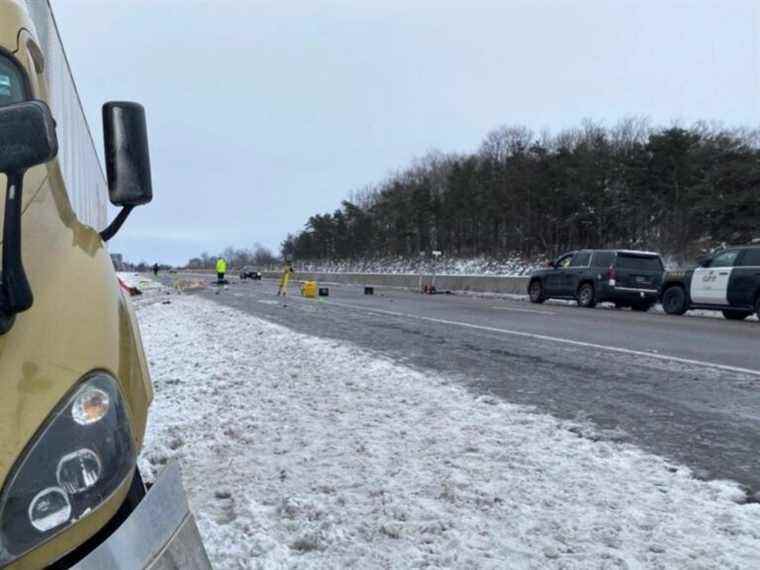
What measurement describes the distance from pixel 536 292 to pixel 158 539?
2419cm

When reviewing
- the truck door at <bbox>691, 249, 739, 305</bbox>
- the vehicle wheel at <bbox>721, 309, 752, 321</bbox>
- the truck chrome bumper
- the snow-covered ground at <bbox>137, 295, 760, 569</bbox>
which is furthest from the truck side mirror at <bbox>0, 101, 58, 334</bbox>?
the vehicle wheel at <bbox>721, 309, 752, 321</bbox>

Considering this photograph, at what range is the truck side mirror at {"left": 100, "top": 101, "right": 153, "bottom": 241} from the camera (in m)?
2.76

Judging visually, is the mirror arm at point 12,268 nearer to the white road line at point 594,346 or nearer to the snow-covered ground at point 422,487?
the snow-covered ground at point 422,487

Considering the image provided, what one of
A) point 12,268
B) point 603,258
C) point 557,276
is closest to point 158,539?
point 12,268


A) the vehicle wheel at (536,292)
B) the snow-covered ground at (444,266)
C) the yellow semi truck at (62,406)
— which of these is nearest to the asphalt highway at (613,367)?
the yellow semi truck at (62,406)

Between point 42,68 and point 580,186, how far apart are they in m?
50.1

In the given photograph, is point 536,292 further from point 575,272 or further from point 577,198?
point 577,198

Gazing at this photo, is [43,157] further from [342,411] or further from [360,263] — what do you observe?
[360,263]

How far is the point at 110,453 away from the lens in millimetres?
1656

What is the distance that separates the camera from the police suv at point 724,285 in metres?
16.8

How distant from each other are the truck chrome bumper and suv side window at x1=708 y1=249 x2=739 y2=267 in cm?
1819

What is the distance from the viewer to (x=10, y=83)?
223cm

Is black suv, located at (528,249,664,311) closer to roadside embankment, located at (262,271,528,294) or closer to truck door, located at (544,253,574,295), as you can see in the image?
truck door, located at (544,253,574,295)

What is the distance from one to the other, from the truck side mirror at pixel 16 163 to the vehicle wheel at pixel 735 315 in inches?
745
